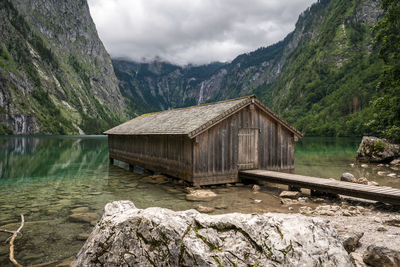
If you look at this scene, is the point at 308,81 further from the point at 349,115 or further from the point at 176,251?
the point at 176,251

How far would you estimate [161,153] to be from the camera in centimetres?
1919

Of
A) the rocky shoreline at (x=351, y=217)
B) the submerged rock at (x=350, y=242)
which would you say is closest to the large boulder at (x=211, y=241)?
the rocky shoreline at (x=351, y=217)

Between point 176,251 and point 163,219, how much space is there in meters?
0.61

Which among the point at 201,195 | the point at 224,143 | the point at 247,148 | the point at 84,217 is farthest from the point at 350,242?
the point at 247,148

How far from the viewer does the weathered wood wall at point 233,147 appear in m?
15.8

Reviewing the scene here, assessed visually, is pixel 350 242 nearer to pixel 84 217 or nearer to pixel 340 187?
pixel 340 187

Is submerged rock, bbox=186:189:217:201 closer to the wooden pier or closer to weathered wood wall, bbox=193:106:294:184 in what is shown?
weathered wood wall, bbox=193:106:294:184

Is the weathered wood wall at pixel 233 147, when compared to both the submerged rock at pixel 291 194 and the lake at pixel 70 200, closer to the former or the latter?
the lake at pixel 70 200

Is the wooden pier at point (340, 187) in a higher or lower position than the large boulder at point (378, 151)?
lower

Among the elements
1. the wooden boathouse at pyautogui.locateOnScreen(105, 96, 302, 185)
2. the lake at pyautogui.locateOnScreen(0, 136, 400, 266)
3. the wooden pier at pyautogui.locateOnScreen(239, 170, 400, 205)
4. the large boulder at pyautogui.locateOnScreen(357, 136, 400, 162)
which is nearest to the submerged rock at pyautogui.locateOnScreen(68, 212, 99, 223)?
the lake at pyautogui.locateOnScreen(0, 136, 400, 266)

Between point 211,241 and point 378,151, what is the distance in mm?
28744

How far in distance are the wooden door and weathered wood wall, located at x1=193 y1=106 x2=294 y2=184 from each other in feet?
0.79

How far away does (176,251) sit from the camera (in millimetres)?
4789

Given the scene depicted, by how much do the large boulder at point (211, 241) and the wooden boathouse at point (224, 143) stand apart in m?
9.73
